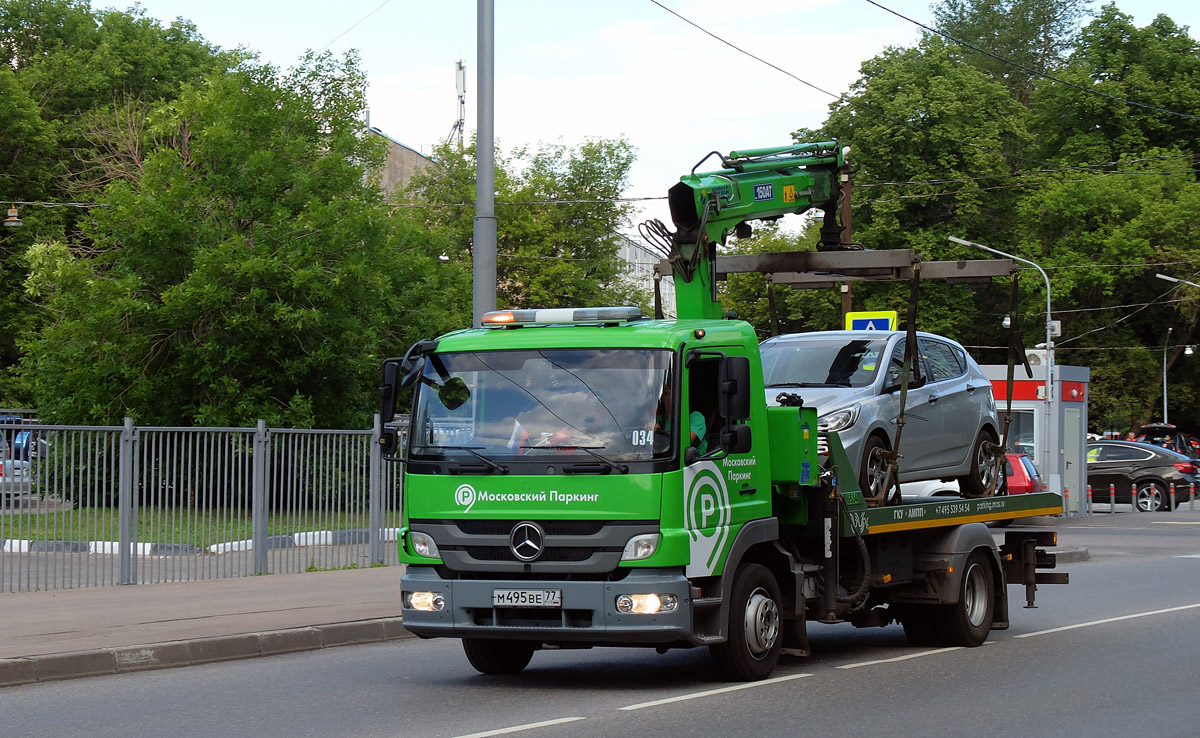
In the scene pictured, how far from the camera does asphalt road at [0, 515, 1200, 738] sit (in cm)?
811

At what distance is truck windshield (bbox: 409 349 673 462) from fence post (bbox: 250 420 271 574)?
24.5 ft

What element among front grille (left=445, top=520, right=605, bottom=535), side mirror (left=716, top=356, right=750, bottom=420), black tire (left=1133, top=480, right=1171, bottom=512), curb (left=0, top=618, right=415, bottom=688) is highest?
side mirror (left=716, top=356, right=750, bottom=420)

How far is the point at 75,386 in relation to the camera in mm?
27734

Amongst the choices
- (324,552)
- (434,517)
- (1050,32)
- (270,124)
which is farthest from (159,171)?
(1050,32)

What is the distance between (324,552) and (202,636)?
645 cm

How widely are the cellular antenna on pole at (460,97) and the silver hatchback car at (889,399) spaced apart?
4897cm

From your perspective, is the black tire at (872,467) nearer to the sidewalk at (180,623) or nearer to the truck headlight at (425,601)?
the truck headlight at (425,601)

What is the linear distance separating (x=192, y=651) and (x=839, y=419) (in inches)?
209

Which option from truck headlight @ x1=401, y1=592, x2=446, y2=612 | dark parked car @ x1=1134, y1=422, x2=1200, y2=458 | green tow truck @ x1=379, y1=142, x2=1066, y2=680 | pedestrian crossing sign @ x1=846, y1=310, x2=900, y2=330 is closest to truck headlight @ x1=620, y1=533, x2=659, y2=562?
green tow truck @ x1=379, y1=142, x2=1066, y2=680

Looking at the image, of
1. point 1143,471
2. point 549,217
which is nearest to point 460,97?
point 549,217

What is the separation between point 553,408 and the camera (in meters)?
9.27

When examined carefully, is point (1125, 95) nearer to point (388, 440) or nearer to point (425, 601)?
point (388, 440)

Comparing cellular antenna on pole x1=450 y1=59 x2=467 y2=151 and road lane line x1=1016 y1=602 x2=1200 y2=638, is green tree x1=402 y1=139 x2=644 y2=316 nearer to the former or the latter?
cellular antenna on pole x1=450 y1=59 x2=467 y2=151

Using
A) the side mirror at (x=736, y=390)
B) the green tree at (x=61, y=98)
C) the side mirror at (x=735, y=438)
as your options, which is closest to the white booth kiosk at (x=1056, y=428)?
the side mirror at (x=735, y=438)
